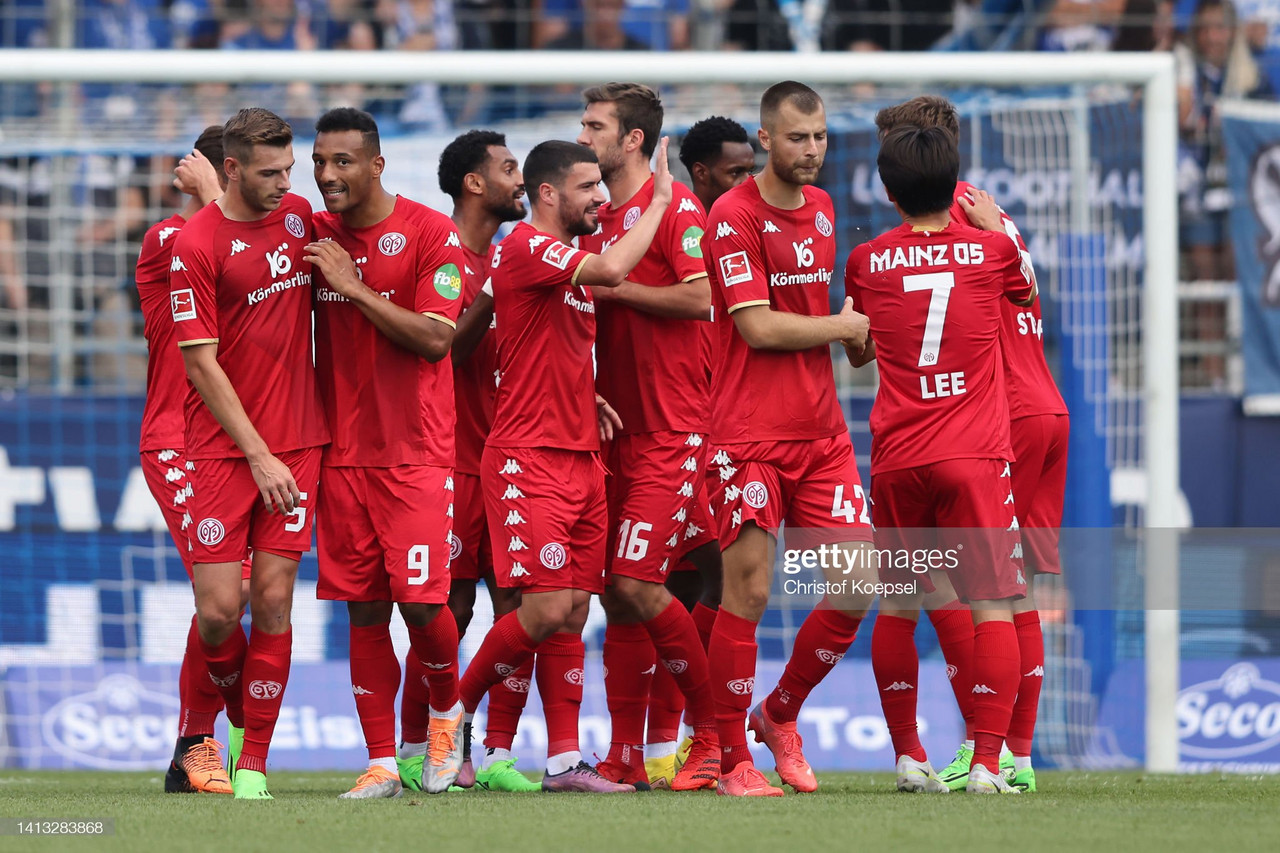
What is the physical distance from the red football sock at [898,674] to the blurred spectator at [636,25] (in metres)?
6.73

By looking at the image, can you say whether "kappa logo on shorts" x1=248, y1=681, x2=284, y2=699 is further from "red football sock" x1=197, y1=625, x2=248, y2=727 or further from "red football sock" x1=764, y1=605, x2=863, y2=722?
"red football sock" x1=764, y1=605, x2=863, y2=722

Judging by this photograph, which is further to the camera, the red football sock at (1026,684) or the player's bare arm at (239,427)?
the red football sock at (1026,684)

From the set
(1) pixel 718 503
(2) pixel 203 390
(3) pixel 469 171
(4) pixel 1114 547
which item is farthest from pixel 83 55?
(4) pixel 1114 547

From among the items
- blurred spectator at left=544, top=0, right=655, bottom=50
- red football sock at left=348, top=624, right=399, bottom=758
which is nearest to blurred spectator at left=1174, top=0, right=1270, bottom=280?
blurred spectator at left=544, top=0, right=655, bottom=50

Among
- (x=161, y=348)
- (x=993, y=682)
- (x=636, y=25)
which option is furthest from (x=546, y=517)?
(x=636, y=25)

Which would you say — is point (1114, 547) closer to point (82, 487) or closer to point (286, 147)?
point (286, 147)

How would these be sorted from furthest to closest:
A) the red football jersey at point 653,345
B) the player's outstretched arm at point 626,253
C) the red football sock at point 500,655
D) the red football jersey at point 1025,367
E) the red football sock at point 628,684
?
the red football jersey at point 1025,367 < the red football sock at point 628,684 < the red football jersey at point 653,345 < the red football sock at point 500,655 < the player's outstretched arm at point 626,253

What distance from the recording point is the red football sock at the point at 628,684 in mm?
6254

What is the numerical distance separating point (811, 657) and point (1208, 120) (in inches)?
279

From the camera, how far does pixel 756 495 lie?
5.75 m

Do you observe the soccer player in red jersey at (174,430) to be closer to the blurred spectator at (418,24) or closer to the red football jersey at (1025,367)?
the red football jersey at (1025,367)

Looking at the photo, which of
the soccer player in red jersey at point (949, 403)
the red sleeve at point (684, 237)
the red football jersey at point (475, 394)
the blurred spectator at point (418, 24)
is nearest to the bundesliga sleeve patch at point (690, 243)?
the red sleeve at point (684, 237)

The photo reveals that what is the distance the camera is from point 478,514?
21.8 feet

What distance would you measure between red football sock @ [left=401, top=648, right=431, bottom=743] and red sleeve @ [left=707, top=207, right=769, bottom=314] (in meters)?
1.87
